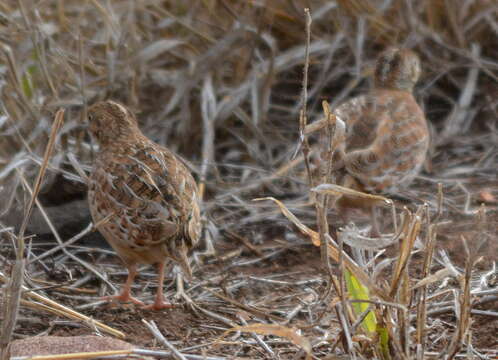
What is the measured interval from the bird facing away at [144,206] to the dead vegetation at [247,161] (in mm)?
184

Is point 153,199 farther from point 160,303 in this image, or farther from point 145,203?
point 160,303

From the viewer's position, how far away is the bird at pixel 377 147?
16.9ft

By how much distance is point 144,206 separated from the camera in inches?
168

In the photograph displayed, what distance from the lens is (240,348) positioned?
3.54 metres

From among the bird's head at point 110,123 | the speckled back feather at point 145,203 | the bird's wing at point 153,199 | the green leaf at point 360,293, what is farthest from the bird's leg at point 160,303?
the green leaf at point 360,293

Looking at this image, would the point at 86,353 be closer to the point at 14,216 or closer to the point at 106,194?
the point at 106,194

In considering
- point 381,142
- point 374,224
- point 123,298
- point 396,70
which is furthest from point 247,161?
point 123,298

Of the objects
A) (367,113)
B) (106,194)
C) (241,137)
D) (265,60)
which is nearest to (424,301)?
(106,194)

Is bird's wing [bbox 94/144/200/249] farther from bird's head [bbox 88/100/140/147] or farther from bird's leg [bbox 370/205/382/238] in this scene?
bird's leg [bbox 370/205/382/238]

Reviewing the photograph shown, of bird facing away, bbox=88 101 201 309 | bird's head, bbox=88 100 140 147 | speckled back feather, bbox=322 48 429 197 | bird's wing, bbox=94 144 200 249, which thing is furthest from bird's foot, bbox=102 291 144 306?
speckled back feather, bbox=322 48 429 197

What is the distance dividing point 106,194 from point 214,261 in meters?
1.01

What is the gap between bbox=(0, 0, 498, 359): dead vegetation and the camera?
3.62m

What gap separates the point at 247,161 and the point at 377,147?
1.68m

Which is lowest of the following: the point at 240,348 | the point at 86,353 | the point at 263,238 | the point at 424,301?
the point at 263,238
